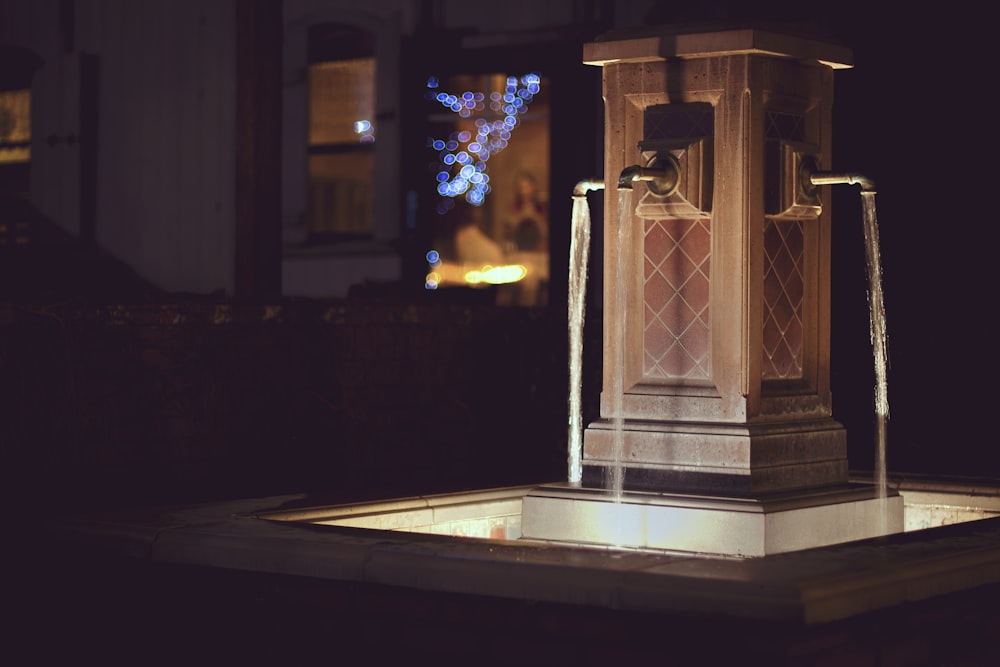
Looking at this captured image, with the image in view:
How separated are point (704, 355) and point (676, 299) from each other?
0.23 meters

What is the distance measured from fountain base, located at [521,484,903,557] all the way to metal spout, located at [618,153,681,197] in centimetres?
103

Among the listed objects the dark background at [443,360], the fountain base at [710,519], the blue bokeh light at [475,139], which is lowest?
the fountain base at [710,519]

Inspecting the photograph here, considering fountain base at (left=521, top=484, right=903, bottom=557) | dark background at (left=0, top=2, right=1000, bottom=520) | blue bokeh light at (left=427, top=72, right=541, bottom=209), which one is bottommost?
fountain base at (left=521, top=484, right=903, bottom=557)

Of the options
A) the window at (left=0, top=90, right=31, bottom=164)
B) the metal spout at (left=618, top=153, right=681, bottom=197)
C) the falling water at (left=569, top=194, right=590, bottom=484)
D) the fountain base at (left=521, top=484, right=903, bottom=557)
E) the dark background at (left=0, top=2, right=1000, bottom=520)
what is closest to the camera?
the fountain base at (left=521, top=484, right=903, bottom=557)

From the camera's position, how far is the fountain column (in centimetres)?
568

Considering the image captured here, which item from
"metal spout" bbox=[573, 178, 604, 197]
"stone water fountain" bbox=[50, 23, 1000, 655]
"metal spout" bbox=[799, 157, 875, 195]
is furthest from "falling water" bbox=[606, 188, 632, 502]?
"metal spout" bbox=[799, 157, 875, 195]

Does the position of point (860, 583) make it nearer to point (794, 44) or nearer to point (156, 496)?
point (794, 44)

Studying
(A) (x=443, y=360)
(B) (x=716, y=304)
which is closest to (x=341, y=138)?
(A) (x=443, y=360)

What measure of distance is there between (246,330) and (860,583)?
14.0ft


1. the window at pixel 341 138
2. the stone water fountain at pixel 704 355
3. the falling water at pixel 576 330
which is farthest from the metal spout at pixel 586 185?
the window at pixel 341 138

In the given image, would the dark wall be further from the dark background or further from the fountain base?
the fountain base

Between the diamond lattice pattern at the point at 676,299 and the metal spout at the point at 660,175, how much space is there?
16cm

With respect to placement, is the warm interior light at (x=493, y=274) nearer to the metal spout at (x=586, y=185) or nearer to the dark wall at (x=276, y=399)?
the dark wall at (x=276, y=399)

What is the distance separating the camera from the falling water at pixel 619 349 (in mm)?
5879
